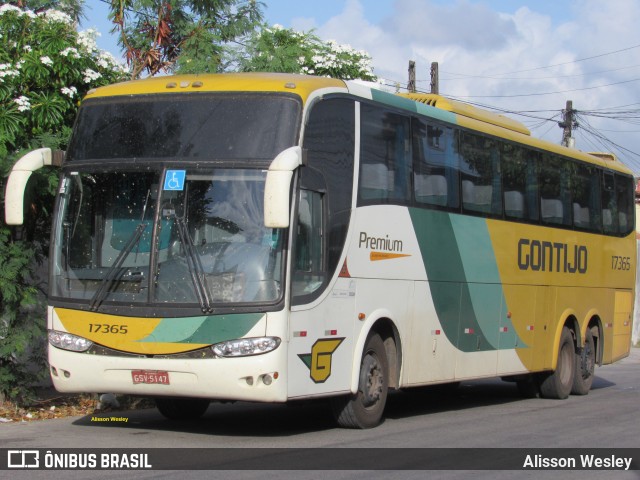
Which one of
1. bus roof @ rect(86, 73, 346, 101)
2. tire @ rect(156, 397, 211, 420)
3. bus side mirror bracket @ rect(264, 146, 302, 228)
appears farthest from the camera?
tire @ rect(156, 397, 211, 420)

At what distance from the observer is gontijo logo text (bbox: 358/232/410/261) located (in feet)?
38.0

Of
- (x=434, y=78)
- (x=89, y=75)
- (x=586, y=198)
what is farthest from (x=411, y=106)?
(x=434, y=78)

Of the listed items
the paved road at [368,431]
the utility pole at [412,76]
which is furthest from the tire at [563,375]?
the utility pole at [412,76]

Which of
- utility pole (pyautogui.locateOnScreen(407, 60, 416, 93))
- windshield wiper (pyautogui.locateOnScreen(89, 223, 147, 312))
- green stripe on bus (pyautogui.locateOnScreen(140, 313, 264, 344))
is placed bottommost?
green stripe on bus (pyautogui.locateOnScreen(140, 313, 264, 344))

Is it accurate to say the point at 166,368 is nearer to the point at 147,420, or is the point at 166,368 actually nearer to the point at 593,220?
the point at 147,420

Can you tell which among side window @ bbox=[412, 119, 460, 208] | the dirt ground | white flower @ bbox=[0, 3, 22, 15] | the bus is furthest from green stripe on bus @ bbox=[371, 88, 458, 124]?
the dirt ground

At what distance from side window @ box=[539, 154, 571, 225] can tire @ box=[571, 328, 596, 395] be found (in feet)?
7.42

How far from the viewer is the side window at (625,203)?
19484 mm

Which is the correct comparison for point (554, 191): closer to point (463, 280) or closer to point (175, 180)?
point (463, 280)

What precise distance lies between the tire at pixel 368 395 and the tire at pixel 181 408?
1691 mm

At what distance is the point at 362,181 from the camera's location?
458 inches

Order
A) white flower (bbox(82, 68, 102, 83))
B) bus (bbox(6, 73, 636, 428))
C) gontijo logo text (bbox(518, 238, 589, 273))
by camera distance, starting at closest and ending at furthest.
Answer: bus (bbox(6, 73, 636, 428)) → white flower (bbox(82, 68, 102, 83)) → gontijo logo text (bbox(518, 238, 589, 273))

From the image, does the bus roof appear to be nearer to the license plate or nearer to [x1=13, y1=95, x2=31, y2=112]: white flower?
[x1=13, y1=95, x2=31, y2=112]: white flower
